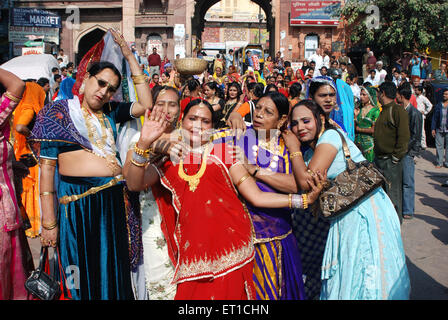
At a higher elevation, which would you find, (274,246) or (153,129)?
(153,129)

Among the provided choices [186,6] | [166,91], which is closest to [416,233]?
[166,91]

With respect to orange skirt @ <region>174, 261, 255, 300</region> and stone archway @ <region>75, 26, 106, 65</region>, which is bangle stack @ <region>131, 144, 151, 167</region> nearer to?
orange skirt @ <region>174, 261, 255, 300</region>

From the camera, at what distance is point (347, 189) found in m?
2.46

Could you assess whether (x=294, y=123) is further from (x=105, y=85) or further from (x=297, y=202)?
(x=105, y=85)

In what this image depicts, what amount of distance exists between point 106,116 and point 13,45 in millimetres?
26041

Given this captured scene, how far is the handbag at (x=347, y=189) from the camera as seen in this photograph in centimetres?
245

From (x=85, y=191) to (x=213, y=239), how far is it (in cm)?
98

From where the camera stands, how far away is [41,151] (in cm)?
265

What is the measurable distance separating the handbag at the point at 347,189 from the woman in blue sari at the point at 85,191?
52.7 inches

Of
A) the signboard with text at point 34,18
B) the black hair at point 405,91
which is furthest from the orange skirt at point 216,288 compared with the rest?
the signboard with text at point 34,18

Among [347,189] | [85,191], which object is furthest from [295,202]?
[85,191]

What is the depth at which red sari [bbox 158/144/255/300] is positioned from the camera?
2.23 metres

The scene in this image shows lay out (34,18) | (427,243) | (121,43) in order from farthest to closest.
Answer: (34,18) → (427,243) → (121,43)

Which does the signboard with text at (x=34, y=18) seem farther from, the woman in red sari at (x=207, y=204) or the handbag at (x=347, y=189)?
the handbag at (x=347, y=189)
